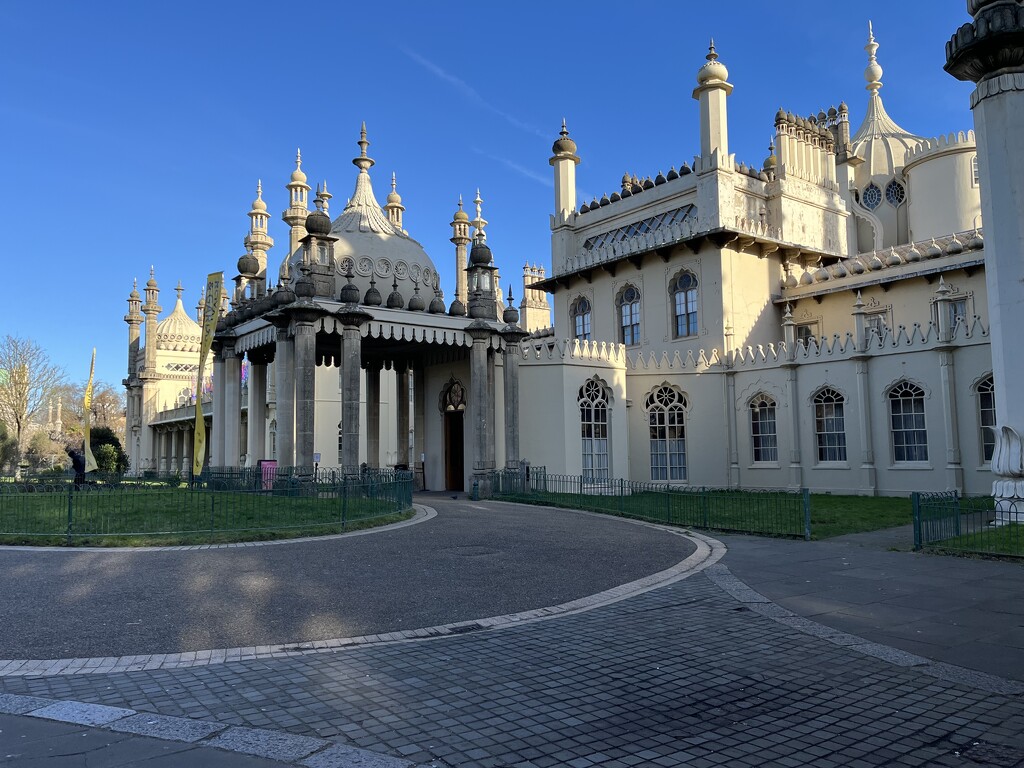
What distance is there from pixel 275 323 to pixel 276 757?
1966 centimetres

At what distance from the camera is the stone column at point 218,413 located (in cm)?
2711

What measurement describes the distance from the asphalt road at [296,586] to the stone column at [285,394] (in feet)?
27.8

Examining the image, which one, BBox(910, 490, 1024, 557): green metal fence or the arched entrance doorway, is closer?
BBox(910, 490, 1024, 557): green metal fence

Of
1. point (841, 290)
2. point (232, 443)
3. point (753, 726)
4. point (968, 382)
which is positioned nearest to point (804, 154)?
point (841, 290)

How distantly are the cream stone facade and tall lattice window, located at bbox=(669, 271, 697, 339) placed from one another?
82 mm

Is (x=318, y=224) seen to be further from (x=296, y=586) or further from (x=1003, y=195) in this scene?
(x=1003, y=195)

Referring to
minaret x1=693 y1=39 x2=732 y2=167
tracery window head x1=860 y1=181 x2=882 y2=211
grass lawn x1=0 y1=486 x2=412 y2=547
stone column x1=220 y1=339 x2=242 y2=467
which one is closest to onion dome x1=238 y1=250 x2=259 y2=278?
stone column x1=220 y1=339 x2=242 y2=467

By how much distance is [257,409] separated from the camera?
2755 centimetres

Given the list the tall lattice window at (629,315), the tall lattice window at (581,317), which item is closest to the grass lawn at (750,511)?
the tall lattice window at (629,315)

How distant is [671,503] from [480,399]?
28.2 ft

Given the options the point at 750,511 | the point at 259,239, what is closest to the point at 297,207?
the point at 259,239

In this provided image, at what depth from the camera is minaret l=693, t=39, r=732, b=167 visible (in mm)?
29859

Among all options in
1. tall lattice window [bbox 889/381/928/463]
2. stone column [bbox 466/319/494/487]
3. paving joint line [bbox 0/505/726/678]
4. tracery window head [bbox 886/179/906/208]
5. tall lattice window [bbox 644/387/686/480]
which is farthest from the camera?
tracery window head [bbox 886/179/906/208]

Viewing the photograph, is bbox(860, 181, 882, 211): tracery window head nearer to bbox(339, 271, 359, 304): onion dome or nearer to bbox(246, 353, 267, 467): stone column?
bbox(339, 271, 359, 304): onion dome
